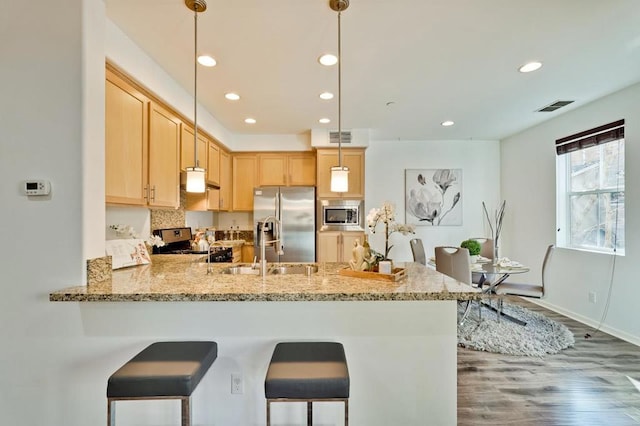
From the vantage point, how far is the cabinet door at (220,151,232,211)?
4.27 m

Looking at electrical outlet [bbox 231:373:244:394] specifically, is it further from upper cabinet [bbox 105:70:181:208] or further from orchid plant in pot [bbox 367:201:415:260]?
upper cabinet [bbox 105:70:181:208]

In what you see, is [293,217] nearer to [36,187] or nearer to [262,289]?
[262,289]

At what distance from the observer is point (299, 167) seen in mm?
4668

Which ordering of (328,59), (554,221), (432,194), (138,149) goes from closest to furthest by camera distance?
(138,149) < (328,59) < (554,221) < (432,194)

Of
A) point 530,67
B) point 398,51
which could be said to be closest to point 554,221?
point 530,67

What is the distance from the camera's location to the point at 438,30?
2.02 metres

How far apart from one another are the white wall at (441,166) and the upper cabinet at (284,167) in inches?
43.8

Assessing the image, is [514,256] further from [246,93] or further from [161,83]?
[161,83]

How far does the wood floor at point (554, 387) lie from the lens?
75.0 inches

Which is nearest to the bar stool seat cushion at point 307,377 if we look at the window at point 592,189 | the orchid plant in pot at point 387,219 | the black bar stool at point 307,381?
the black bar stool at point 307,381

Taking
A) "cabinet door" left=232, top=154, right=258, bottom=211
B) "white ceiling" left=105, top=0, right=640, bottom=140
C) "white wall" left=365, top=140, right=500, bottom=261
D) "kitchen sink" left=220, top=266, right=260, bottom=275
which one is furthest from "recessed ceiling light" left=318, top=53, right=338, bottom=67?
"white wall" left=365, top=140, right=500, bottom=261

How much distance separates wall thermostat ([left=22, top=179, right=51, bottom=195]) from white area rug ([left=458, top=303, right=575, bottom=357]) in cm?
351

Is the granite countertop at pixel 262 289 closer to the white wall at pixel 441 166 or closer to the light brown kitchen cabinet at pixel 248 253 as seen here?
the light brown kitchen cabinet at pixel 248 253

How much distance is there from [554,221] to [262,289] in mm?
4298
